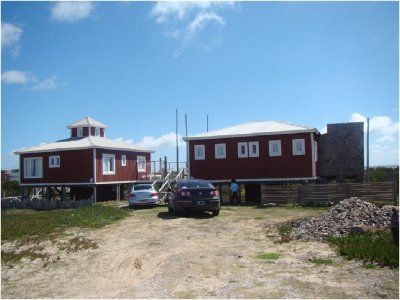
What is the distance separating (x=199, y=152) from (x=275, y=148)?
536 cm

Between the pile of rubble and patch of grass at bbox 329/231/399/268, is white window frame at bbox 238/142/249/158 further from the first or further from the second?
patch of grass at bbox 329/231/399/268

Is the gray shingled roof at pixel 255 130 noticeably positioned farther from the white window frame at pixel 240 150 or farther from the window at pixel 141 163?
the window at pixel 141 163

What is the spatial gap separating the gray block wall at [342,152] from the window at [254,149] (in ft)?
17.2

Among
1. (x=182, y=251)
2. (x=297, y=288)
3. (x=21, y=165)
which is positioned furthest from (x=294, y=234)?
(x=21, y=165)

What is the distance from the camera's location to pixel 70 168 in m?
31.7

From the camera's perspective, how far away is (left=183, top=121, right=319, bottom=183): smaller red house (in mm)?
25359

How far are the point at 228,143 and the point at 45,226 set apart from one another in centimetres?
1422

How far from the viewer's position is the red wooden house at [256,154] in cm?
2536

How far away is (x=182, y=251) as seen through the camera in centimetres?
1106

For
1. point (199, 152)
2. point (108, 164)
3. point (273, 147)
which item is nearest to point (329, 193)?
point (273, 147)

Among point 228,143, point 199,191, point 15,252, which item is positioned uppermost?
point 228,143

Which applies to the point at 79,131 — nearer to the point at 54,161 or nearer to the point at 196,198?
the point at 54,161

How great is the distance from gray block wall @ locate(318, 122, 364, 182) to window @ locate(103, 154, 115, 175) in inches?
646

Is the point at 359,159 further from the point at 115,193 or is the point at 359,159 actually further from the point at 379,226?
the point at 115,193
